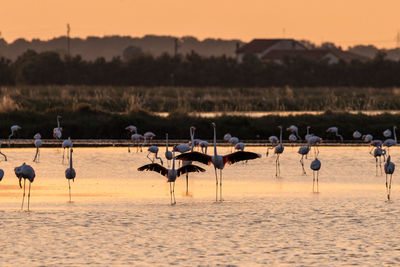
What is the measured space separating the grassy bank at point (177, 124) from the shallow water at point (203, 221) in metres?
13.3

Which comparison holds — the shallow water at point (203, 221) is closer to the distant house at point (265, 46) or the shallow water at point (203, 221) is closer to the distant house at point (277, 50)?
the distant house at point (277, 50)

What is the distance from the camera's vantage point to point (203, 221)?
47.1 ft

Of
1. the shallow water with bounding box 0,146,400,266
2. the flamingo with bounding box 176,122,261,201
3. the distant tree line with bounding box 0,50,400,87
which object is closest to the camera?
the shallow water with bounding box 0,146,400,266

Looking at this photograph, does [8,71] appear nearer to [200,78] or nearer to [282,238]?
[200,78]

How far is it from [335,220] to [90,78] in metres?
77.0

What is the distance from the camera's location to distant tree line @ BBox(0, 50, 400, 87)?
8944cm

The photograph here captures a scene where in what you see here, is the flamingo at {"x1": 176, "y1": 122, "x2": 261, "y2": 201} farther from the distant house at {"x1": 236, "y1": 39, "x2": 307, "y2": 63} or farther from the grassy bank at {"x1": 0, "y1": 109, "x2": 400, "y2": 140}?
the distant house at {"x1": 236, "y1": 39, "x2": 307, "y2": 63}

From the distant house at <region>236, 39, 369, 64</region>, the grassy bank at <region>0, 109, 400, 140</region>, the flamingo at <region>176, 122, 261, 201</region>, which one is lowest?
the flamingo at <region>176, 122, 261, 201</region>

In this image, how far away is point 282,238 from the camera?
12.8m

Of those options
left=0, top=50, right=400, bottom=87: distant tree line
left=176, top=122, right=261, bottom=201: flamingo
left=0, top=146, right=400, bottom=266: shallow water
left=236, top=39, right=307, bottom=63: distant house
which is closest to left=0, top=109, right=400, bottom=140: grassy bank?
left=0, top=146, right=400, bottom=266: shallow water

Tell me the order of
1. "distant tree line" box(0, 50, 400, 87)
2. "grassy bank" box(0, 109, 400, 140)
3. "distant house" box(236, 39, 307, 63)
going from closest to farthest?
"grassy bank" box(0, 109, 400, 140)
"distant tree line" box(0, 50, 400, 87)
"distant house" box(236, 39, 307, 63)

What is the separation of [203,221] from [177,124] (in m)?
22.3

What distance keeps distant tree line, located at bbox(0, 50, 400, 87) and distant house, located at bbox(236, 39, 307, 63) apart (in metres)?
52.0

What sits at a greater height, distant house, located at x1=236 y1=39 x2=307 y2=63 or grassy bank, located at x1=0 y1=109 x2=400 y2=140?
distant house, located at x1=236 y1=39 x2=307 y2=63
